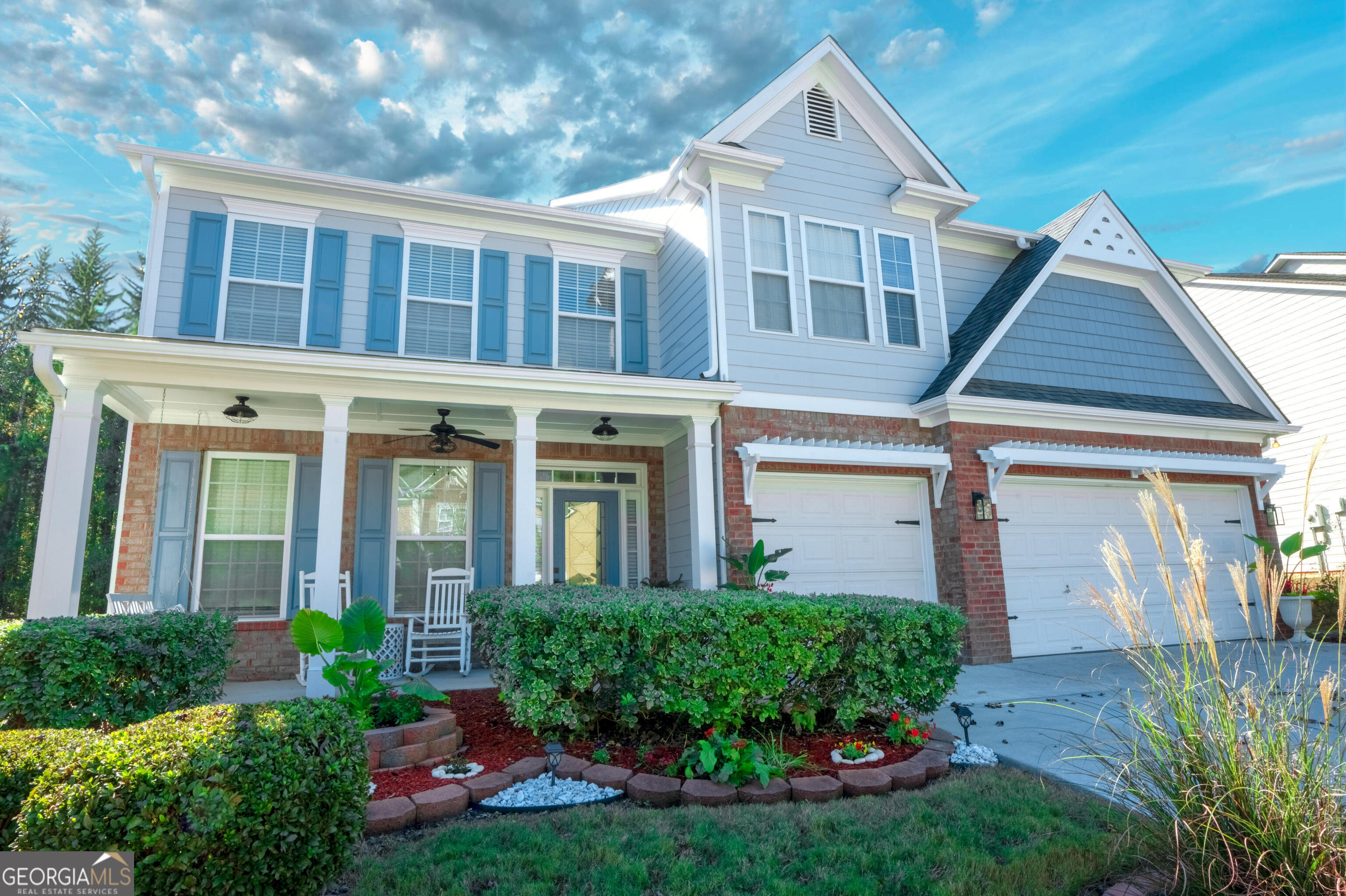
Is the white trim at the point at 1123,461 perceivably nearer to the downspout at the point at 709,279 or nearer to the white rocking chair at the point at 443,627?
the downspout at the point at 709,279

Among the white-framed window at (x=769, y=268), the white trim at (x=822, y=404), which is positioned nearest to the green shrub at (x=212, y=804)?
the white trim at (x=822, y=404)

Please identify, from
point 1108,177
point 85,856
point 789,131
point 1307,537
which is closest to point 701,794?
point 85,856

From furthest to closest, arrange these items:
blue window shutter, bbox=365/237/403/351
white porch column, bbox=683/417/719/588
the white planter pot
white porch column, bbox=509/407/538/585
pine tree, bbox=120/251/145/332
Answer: pine tree, bbox=120/251/145/332, the white planter pot, blue window shutter, bbox=365/237/403/351, white porch column, bbox=683/417/719/588, white porch column, bbox=509/407/538/585

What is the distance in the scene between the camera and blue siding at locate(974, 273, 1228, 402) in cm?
968

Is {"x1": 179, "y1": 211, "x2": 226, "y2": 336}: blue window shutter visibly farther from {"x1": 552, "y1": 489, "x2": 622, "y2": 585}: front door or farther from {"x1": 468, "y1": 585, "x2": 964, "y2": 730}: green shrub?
{"x1": 468, "y1": 585, "x2": 964, "y2": 730}: green shrub

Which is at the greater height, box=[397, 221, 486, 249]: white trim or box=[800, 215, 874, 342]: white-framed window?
box=[397, 221, 486, 249]: white trim

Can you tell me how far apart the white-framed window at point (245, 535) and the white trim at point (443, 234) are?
3192 mm

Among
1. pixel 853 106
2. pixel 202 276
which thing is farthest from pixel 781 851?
pixel 853 106

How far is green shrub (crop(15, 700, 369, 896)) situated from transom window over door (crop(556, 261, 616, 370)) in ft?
23.5

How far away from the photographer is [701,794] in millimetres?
3740

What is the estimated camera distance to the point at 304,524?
8.56 meters

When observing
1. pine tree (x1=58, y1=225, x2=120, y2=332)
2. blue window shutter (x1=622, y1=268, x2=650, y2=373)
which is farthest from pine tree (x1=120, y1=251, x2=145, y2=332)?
blue window shutter (x1=622, y1=268, x2=650, y2=373)

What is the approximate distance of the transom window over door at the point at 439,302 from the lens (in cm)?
888

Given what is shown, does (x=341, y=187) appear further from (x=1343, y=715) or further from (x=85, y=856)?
(x=1343, y=715)
